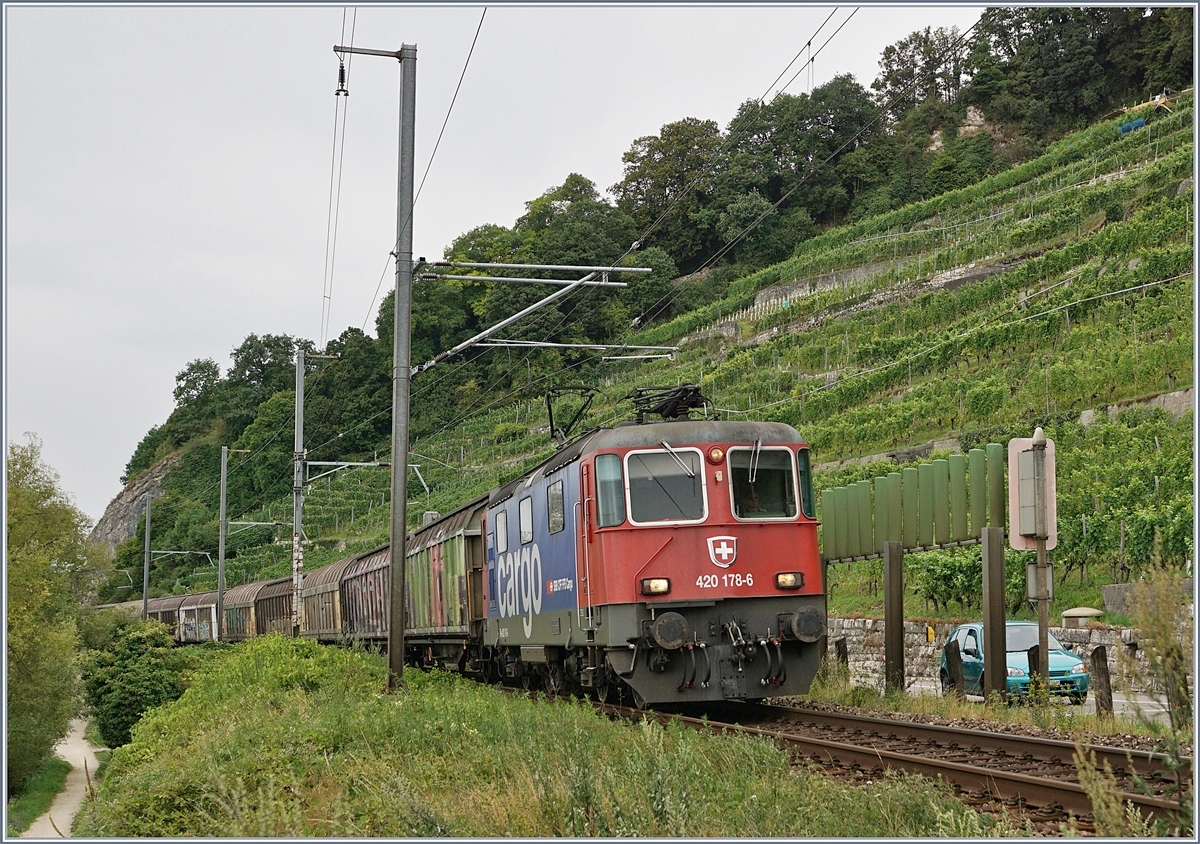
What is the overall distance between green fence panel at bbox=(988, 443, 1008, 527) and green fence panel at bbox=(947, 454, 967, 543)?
50cm

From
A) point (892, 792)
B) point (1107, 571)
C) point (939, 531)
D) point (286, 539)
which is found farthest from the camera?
point (286, 539)

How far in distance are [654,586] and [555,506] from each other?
252 cm

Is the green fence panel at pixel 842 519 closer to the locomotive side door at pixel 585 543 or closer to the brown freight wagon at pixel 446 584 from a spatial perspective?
the brown freight wagon at pixel 446 584

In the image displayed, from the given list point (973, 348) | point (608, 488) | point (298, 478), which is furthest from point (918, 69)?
point (608, 488)

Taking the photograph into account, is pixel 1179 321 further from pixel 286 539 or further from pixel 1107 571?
pixel 286 539

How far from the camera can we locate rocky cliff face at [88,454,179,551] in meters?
125

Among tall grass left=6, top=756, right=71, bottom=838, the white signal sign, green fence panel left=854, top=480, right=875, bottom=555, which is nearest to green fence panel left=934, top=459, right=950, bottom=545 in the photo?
the white signal sign

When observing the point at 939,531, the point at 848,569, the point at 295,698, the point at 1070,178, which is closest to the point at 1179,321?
the point at 848,569

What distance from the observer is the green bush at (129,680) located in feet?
129

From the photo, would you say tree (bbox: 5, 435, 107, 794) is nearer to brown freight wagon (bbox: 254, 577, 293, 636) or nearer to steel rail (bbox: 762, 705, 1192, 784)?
brown freight wagon (bbox: 254, 577, 293, 636)

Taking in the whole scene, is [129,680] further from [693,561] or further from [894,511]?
[693,561]

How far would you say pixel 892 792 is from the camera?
7.32 metres

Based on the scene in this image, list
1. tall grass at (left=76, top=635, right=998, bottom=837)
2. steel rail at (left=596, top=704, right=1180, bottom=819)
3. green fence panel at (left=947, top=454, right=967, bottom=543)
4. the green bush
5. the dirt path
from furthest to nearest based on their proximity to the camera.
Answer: the green bush → the dirt path → green fence panel at (left=947, top=454, right=967, bottom=543) → steel rail at (left=596, top=704, right=1180, bottom=819) → tall grass at (left=76, top=635, right=998, bottom=837)

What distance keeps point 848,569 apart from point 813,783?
23.2 m
